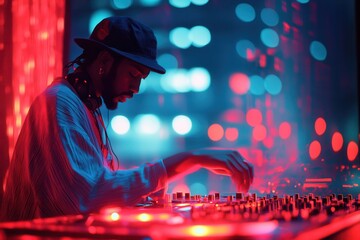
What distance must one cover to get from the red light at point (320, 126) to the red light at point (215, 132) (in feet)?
2.18

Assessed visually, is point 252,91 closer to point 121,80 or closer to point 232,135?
point 232,135

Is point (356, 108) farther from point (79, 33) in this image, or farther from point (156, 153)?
point (79, 33)

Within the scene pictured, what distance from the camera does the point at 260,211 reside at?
0.71m

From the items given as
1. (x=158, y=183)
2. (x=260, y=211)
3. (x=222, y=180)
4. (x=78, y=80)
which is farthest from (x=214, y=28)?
(x=260, y=211)

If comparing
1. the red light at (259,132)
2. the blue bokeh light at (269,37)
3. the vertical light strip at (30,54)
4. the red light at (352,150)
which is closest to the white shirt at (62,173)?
the vertical light strip at (30,54)

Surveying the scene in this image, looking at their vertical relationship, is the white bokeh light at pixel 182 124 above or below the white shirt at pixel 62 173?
above

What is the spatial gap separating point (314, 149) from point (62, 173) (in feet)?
5.77

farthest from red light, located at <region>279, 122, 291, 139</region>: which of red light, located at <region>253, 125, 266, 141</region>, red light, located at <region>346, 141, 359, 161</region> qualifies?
red light, located at <region>346, 141, 359, 161</region>

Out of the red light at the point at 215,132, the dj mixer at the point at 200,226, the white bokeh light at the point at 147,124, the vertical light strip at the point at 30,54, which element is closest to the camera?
the dj mixer at the point at 200,226

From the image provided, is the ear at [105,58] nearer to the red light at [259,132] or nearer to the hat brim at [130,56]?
the hat brim at [130,56]

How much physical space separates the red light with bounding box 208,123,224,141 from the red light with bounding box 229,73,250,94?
0.28 metres

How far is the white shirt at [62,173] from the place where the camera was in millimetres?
906

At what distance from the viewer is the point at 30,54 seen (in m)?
2.27

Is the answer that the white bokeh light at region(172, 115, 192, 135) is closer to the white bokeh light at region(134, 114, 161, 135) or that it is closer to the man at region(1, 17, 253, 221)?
the white bokeh light at region(134, 114, 161, 135)
